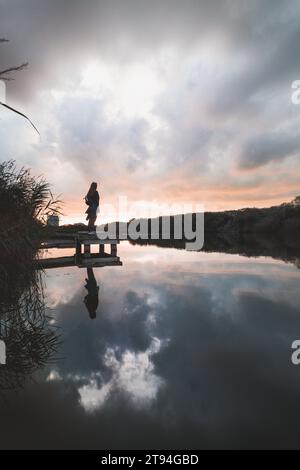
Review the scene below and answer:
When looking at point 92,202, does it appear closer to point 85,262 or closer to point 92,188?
point 92,188

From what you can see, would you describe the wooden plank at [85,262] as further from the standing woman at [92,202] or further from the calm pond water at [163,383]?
the calm pond water at [163,383]

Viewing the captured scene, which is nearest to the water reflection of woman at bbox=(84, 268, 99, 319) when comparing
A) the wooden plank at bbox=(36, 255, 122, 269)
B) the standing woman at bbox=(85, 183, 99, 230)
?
the wooden plank at bbox=(36, 255, 122, 269)

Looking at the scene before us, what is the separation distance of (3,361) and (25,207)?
376 centimetres

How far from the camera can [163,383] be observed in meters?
2.84

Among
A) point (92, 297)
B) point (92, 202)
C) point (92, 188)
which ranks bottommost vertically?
point (92, 297)

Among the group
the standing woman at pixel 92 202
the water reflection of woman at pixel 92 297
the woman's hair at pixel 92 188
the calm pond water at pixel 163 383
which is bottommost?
the water reflection of woman at pixel 92 297

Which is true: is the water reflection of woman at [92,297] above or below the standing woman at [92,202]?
below

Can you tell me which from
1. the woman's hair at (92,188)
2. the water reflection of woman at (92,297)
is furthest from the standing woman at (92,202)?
the water reflection of woman at (92,297)

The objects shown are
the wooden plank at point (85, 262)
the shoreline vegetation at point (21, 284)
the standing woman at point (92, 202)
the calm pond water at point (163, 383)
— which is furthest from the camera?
the standing woman at point (92, 202)

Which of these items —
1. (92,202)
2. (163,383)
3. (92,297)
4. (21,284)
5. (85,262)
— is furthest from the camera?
(92,202)

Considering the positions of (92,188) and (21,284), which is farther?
(92,188)

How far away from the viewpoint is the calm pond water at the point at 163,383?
2.07 m

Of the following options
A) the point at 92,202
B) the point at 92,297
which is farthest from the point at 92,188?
the point at 92,297

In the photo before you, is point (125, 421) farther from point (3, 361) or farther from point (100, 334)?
point (100, 334)
